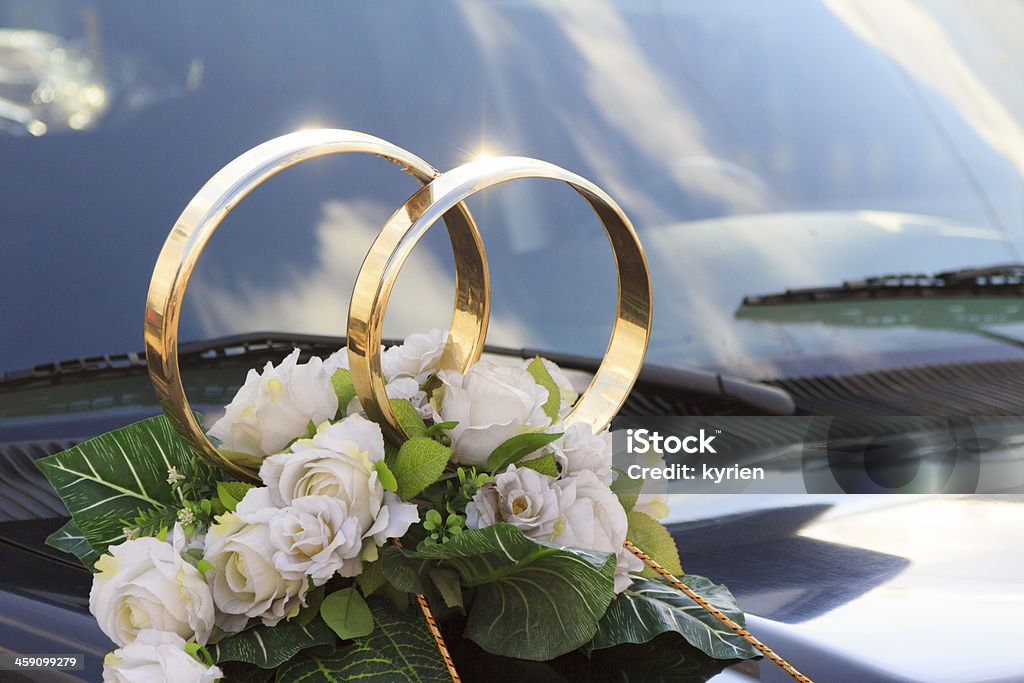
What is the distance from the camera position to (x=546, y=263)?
1.26m

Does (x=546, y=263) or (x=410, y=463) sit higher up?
(x=546, y=263)

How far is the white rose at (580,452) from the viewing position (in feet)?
2.19

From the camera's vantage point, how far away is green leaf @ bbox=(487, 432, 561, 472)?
0.64 metres

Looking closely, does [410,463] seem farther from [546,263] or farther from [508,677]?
[546,263]

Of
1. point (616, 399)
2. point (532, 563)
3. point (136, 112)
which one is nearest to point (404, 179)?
point (136, 112)

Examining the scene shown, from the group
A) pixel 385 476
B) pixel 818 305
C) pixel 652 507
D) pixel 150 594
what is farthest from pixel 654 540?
pixel 818 305

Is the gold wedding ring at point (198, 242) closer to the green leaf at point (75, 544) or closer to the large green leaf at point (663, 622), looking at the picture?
the green leaf at point (75, 544)

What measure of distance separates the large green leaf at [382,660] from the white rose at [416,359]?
19 centimetres

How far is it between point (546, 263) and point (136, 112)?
0.55 meters

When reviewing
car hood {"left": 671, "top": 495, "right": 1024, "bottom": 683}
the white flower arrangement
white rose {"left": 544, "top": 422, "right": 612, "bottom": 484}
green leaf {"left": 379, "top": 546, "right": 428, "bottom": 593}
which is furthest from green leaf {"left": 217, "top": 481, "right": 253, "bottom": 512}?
car hood {"left": 671, "top": 495, "right": 1024, "bottom": 683}

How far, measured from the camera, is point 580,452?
67cm

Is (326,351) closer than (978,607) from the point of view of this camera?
No

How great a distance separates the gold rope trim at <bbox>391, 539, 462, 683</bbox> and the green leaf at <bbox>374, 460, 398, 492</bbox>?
4cm

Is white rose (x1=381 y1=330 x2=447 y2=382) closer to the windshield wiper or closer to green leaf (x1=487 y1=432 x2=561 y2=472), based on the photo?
green leaf (x1=487 y1=432 x2=561 y2=472)
